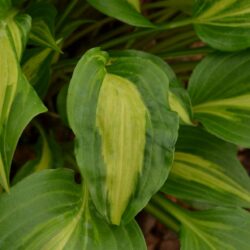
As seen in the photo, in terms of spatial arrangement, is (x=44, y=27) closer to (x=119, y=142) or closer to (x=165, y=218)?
(x=119, y=142)

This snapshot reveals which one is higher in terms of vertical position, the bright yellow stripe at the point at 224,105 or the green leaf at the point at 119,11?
the green leaf at the point at 119,11

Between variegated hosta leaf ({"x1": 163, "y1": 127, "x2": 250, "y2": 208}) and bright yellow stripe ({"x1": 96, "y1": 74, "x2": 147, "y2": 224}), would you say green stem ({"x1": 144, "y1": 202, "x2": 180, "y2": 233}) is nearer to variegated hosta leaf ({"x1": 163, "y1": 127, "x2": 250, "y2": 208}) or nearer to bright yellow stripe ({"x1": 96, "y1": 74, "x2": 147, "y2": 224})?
variegated hosta leaf ({"x1": 163, "y1": 127, "x2": 250, "y2": 208})

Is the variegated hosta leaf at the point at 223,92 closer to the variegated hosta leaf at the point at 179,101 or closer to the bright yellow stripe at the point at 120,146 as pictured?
the variegated hosta leaf at the point at 179,101

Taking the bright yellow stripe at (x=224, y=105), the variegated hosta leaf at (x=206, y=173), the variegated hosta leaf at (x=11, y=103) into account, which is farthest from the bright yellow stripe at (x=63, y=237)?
the bright yellow stripe at (x=224, y=105)

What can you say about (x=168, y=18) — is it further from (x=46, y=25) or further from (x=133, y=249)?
(x=133, y=249)

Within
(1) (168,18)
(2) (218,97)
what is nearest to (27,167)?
(2) (218,97)

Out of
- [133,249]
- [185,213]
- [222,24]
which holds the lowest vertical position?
[185,213]

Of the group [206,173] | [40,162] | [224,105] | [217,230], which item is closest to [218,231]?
[217,230]
